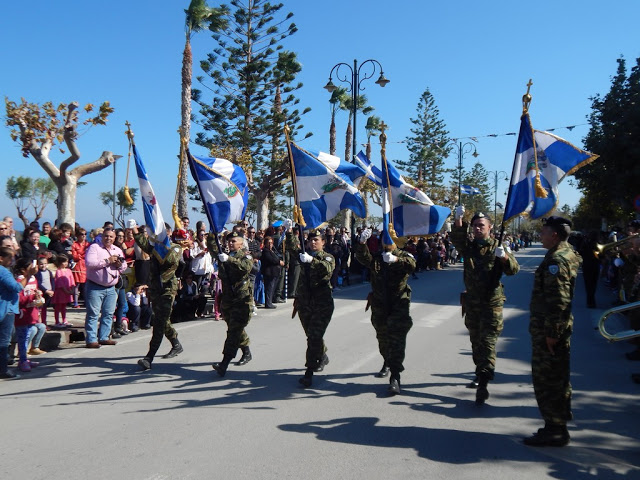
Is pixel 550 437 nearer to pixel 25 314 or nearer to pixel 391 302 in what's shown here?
pixel 391 302

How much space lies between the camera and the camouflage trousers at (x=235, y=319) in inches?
259

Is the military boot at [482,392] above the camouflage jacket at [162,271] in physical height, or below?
below

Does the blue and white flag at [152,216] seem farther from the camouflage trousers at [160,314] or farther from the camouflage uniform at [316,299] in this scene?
the camouflage uniform at [316,299]

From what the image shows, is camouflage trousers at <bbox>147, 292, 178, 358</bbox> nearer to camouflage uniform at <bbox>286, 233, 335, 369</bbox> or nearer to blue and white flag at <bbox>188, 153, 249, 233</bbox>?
blue and white flag at <bbox>188, 153, 249, 233</bbox>

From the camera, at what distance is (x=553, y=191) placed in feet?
19.6

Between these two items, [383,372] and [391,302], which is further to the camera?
[383,372]

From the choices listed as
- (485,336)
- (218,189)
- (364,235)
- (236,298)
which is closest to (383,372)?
(485,336)

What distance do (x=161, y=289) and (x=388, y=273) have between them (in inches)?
119

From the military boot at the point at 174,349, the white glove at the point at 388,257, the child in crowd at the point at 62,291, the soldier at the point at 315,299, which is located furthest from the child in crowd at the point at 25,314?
the white glove at the point at 388,257

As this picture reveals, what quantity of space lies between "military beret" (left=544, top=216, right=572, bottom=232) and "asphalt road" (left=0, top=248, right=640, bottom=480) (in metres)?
1.82

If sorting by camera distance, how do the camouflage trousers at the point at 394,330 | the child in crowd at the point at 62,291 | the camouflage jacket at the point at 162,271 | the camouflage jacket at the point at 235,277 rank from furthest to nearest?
the child in crowd at the point at 62,291 < the camouflage jacket at the point at 162,271 < the camouflage jacket at the point at 235,277 < the camouflage trousers at the point at 394,330

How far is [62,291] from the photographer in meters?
8.88

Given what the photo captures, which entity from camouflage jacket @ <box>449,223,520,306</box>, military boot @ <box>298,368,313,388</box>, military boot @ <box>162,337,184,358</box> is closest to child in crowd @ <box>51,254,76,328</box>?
military boot @ <box>162,337,184,358</box>

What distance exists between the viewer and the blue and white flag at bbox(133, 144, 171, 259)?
279 inches
